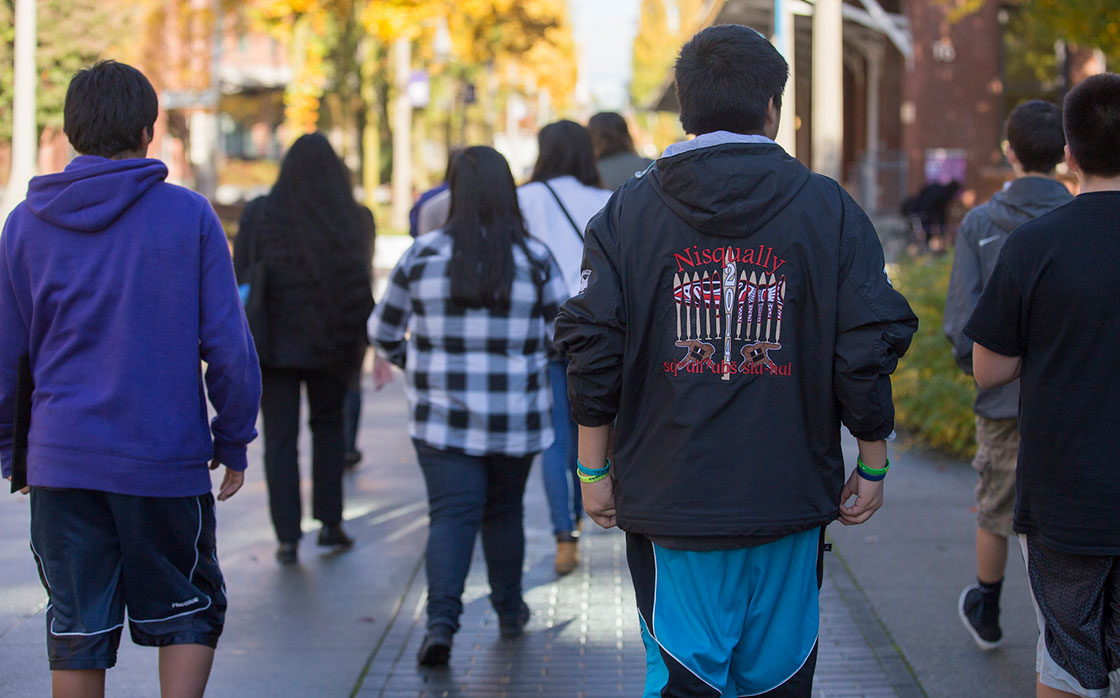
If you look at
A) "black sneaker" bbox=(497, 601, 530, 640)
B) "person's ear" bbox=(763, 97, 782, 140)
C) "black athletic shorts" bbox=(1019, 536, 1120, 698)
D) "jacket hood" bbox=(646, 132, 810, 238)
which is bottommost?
"black sneaker" bbox=(497, 601, 530, 640)

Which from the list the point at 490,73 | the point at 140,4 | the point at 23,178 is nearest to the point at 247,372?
the point at 23,178

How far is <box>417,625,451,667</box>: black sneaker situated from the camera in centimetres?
450

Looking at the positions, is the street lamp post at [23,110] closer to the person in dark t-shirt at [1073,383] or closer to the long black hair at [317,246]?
the long black hair at [317,246]

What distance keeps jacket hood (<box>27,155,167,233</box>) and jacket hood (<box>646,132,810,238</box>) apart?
1412 millimetres

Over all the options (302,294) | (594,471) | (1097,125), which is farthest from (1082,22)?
(594,471)

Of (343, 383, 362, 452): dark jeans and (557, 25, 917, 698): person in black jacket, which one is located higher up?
(557, 25, 917, 698): person in black jacket

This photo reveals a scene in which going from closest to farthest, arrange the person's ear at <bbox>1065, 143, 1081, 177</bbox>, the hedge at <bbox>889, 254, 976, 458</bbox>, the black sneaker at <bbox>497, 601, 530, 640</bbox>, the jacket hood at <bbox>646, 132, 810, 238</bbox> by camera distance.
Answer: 1. the jacket hood at <bbox>646, 132, 810, 238</bbox>
2. the person's ear at <bbox>1065, 143, 1081, 177</bbox>
3. the black sneaker at <bbox>497, 601, 530, 640</bbox>
4. the hedge at <bbox>889, 254, 976, 458</bbox>

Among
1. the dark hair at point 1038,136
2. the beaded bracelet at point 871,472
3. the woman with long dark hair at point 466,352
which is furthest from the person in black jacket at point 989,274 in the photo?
the beaded bracelet at point 871,472

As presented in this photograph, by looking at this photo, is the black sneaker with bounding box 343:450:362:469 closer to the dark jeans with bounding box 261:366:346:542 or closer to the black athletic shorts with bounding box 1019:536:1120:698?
the dark jeans with bounding box 261:366:346:542

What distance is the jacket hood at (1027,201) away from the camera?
4234 millimetres

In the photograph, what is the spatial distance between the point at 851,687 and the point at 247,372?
2.35m

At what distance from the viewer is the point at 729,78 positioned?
2.75m

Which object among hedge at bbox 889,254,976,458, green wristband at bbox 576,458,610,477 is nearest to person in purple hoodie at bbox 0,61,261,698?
green wristband at bbox 576,458,610,477

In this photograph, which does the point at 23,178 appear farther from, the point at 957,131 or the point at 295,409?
the point at 957,131
